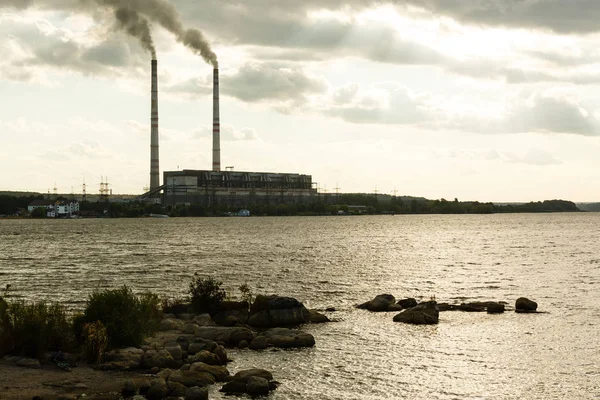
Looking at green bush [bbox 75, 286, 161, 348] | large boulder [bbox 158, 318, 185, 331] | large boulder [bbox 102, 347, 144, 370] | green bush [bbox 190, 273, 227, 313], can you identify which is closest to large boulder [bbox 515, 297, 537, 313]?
green bush [bbox 190, 273, 227, 313]

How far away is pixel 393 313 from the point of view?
148ft

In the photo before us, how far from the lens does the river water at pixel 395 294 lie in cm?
2892

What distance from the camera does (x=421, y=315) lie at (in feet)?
136

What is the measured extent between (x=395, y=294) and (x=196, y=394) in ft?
110

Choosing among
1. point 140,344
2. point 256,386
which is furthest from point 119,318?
point 256,386

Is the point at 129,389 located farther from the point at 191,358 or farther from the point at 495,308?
the point at 495,308

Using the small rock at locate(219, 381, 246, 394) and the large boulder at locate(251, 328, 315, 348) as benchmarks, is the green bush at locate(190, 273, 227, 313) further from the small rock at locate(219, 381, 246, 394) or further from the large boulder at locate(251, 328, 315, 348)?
the small rock at locate(219, 381, 246, 394)

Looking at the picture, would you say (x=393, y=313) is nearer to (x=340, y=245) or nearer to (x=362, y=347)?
(x=362, y=347)

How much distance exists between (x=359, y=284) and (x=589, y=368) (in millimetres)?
32861

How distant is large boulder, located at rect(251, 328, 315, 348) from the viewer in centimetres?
3406

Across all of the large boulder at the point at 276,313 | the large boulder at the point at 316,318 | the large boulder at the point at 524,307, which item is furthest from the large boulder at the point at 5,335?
the large boulder at the point at 524,307

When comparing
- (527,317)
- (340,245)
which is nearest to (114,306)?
(527,317)

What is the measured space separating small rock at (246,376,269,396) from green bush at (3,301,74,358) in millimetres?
9598

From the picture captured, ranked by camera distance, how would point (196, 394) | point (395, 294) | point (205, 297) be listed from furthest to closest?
point (395, 294), point (205, 297), point (196, 394)
